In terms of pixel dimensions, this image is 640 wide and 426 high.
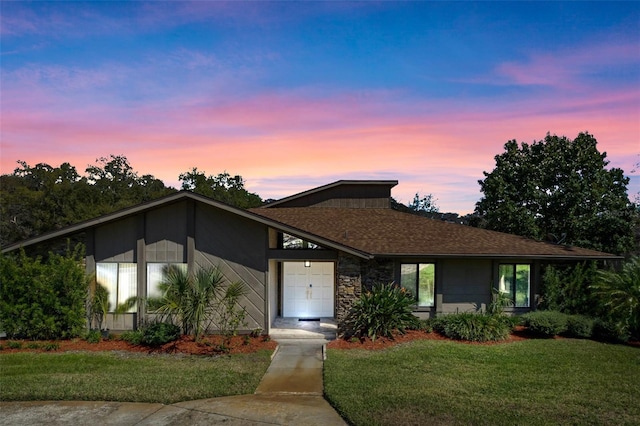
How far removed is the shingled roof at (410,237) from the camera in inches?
624

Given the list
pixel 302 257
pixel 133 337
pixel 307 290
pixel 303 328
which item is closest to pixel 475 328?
pixel 303 328

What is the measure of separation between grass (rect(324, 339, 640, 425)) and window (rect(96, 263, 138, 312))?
24.5ft

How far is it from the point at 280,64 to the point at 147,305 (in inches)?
393

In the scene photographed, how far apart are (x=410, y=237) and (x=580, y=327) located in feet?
21.5

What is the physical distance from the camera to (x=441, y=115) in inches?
794

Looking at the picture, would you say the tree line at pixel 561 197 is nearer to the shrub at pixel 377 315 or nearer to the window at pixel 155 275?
the shrub at pixel 377 315

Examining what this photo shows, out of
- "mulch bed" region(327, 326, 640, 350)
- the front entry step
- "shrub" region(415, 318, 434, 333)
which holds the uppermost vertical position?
"shrub" region(415, 318, 434, 333)

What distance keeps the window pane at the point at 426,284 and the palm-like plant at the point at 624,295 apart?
5408 mm

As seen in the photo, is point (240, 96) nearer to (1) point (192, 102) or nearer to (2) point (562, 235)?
(1) point (192, 102)

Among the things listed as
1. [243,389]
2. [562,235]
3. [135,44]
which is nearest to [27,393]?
[243,389]

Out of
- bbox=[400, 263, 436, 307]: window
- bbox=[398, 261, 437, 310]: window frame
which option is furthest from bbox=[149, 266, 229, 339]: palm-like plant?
bbox=[400, 263, 436, 307]: window

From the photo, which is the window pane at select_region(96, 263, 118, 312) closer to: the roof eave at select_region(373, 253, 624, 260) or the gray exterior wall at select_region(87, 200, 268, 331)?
the gray exterior wall at select_region(87, 200, 268, 331)

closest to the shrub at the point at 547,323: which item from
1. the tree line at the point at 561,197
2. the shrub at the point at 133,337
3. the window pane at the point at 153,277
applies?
the tree line at the point at 561,197

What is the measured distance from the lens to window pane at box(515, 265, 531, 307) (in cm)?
1689
